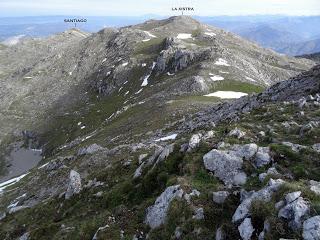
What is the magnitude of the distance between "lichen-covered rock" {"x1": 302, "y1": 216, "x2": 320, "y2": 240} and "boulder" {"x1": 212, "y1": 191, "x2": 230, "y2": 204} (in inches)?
214

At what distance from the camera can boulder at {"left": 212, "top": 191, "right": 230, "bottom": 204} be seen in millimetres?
19953

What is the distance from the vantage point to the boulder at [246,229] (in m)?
16.6

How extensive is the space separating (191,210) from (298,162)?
7.02 meters

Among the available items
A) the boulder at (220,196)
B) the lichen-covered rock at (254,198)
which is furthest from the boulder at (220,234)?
the boulder at (220,196)

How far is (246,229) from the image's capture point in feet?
55.1

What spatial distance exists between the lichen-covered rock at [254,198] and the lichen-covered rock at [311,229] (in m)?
2.72

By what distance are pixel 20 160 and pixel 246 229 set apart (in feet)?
472

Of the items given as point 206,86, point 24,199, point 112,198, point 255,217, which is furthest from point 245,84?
point 255,217

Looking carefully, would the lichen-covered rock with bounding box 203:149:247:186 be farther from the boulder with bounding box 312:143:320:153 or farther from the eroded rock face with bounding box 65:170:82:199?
the eroded rock face with bounding box 65:170:82:199

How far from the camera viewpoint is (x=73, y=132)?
140750mm

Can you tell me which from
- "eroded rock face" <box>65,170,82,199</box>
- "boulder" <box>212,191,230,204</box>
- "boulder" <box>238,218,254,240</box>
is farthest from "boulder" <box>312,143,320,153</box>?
"eroded rock face" <box>65,170,82,199</box>

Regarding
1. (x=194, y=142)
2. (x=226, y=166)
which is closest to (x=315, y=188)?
(x=226, y=166)

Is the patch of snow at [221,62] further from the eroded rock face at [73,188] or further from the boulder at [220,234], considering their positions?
the boulder at [220,234]

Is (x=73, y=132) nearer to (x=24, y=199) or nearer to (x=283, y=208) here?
(x=24, y=199)
